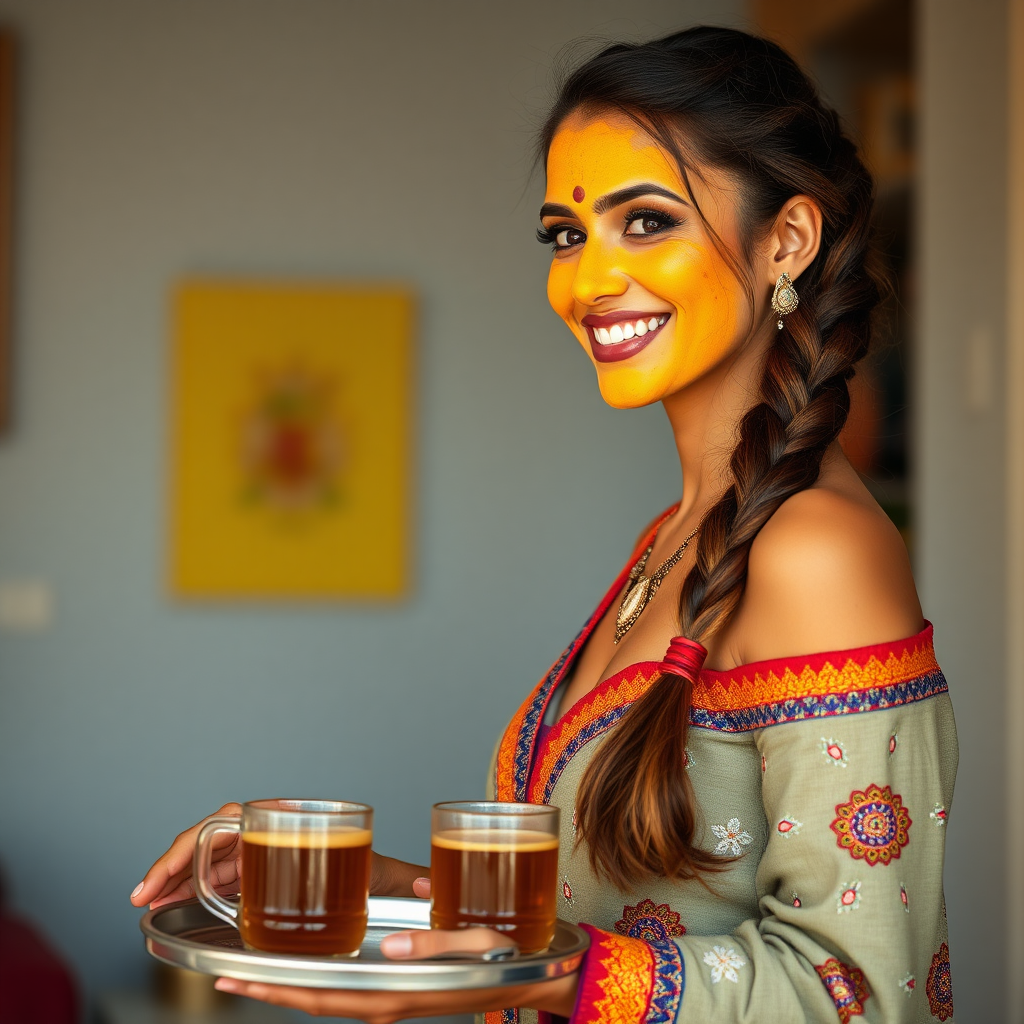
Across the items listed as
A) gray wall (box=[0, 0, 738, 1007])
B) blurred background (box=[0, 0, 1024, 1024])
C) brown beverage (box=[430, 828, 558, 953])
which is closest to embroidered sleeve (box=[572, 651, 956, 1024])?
brown beverage (box=[430, 828, 558, 953])

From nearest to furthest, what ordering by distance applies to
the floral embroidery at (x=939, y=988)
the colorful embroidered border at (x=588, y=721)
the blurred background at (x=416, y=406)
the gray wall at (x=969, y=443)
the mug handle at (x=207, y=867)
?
the mug handle at (x=207, y=867) < the floral embroidery at (x=939, y=988) < the colorful embroidered border at (x=588, y=721) < the gray wall at (x=969, y=443) < the blurred background at (x=416, y=406)

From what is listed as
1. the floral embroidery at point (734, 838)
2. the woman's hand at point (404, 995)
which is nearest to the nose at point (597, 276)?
the floral embroidery at point (734, 838)

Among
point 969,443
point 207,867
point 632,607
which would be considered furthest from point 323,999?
point 969,443

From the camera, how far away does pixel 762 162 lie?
4.01ft

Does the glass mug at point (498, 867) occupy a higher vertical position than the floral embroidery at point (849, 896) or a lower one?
higher

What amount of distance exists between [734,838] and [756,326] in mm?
473

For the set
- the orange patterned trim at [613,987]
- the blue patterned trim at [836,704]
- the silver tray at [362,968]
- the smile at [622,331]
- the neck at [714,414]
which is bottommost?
the orange patterned trim at [613,987]

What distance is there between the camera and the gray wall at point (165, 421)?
3.45 m

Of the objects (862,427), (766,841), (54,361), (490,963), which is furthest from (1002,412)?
(54,361)

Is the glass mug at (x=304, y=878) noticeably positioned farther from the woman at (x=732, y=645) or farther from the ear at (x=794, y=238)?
the ear at (x=794, y=238)

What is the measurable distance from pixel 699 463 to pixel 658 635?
217 mm

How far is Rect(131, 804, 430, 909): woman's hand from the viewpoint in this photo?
43.8 inches

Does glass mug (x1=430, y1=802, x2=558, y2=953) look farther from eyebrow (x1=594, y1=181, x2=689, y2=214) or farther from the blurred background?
the blurred background

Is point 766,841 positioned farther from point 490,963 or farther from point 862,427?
point 862,427
